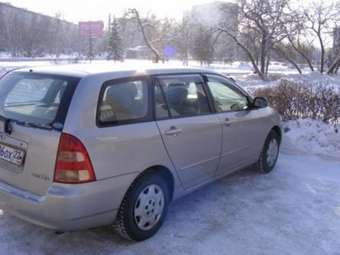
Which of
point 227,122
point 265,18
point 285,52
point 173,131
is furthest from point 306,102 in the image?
point 285,52

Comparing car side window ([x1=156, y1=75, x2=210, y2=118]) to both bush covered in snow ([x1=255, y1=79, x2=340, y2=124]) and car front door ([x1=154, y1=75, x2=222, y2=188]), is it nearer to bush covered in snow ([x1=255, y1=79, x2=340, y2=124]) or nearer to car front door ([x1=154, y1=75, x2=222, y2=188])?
car front door ([x1=154, y1=75, x2=222, y2=188])

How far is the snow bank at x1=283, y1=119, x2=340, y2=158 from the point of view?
6270 millimetres

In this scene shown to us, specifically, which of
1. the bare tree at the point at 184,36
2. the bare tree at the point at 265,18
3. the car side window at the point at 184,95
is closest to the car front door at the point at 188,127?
the car side window at the point at 184,95

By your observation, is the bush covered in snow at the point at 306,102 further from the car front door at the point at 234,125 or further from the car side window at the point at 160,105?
the car side window at the point at 160,105

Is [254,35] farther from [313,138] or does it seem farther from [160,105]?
[160,105]

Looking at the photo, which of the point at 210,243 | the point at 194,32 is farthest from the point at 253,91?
the point at 194,32

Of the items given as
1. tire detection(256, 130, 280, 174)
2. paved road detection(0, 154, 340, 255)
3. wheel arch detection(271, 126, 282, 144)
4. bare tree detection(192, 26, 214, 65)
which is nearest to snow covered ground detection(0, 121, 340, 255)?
paved road detection(0, 154, 340, 255)

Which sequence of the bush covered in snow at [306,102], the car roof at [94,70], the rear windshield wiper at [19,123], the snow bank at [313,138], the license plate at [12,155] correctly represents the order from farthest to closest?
the bush covered in snow at [306,102] < the snow bank at [313,138] < the car roof at [94,70] < the license plate at [12,155] < the rear windshield wiper at [19,123]

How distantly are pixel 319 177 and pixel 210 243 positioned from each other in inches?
99.9

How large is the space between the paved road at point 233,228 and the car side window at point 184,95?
1073 mm

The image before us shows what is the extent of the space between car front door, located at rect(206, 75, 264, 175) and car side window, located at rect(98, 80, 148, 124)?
1076 millimetres

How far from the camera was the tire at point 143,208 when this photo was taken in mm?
3080

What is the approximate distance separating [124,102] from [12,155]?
0.97 metres

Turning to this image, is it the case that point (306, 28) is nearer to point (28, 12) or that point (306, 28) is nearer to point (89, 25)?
point (89, 25)
